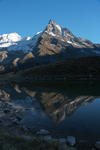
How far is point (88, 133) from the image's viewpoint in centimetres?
1752

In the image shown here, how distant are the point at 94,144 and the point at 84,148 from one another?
136 cm

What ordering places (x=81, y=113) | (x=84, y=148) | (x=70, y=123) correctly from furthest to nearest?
(x=81, y=113) → (x=70, y=123) → (x=84, y=148)

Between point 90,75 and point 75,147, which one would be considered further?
point 90,75

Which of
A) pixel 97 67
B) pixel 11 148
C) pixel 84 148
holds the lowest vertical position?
pixel 84 148

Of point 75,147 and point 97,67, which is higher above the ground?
point 97,67

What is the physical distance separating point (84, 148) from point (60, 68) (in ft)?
538

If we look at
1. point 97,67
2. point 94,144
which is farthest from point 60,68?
point 94,144

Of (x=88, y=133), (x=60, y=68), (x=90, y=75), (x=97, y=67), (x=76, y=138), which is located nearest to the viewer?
(x=76, y=138)

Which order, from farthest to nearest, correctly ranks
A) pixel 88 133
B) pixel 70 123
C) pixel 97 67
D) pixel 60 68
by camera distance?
pixel 60 68 < pixel 97 67 < pixel 70 123 < pixel 88 133

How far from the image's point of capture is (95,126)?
19.4 m

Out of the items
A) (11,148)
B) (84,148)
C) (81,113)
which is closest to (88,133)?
(84,148)

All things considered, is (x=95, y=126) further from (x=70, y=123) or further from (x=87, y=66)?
(x=87, y=66)

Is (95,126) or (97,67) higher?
(97,67)

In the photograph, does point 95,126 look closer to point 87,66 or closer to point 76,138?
point 76,138
